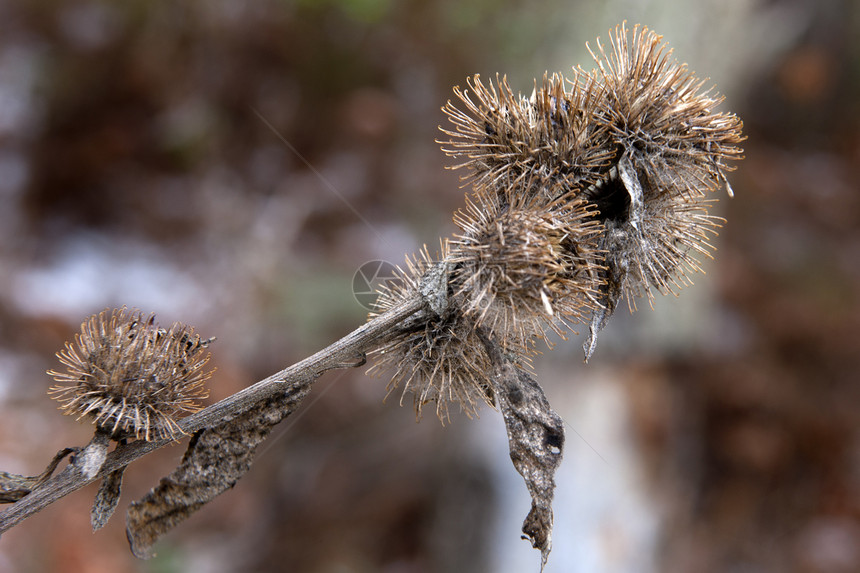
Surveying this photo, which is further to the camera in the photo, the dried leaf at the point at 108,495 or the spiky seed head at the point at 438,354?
the spiky seed head at the point at 438,354

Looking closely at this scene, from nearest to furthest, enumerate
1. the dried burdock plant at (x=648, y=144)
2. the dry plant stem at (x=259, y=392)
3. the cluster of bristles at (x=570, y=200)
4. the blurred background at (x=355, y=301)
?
the dry plant stem at (x=259, y=392) < the cluster of bristles at (x=570, y=200) < the dried burdock plant at (x=648, y=144) < the blurred background at (x=355, y=301)

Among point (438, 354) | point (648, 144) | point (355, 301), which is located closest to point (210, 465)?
point (438, 354)

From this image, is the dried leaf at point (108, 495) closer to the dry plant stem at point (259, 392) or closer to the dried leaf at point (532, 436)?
the dry plant stem at point (259, 392)

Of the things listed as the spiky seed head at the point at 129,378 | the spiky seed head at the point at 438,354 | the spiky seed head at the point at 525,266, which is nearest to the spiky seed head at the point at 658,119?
the spiky seed head at the point at 525,266

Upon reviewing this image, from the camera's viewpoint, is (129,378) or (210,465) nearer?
(129,378)

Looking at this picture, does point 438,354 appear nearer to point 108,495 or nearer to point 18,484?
point 108,495

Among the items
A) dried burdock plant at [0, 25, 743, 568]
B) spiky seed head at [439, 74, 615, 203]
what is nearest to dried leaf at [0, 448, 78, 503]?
dried burdock plant at [0, 25, 743, 568]
